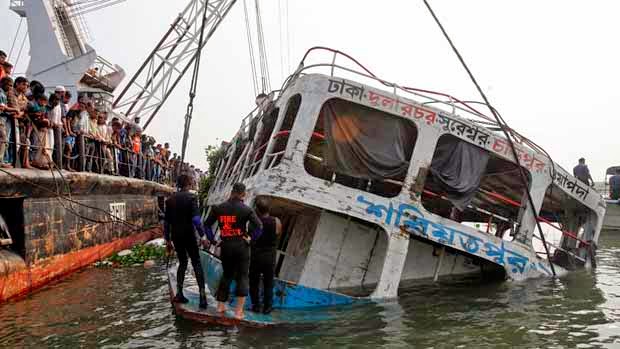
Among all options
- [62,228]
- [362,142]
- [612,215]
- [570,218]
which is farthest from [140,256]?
[612,215]

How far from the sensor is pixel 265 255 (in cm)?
720

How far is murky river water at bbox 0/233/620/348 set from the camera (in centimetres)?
622

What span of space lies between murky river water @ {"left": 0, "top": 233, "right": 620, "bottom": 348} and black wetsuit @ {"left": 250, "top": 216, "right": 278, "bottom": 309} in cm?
74

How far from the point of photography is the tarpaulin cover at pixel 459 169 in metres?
9.16

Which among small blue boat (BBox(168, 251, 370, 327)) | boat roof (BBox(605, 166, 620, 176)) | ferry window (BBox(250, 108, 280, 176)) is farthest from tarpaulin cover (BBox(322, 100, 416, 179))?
boat roof (BBox(605, 166, 620, 176))

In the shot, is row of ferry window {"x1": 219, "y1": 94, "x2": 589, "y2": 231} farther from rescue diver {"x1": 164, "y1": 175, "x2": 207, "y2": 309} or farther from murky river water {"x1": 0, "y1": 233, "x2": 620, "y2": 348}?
rescue diver {"x1": 164, "y1": 175, "x2": 207, "y2": 309}

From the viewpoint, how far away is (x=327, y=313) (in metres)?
7.59

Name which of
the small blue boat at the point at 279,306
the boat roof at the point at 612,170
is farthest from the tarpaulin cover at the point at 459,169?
the boat roof at the point at 612,170

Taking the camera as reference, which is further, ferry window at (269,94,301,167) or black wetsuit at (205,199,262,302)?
ferry window at (269,94,301,167)

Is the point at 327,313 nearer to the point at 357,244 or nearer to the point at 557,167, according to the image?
the point at 357,244

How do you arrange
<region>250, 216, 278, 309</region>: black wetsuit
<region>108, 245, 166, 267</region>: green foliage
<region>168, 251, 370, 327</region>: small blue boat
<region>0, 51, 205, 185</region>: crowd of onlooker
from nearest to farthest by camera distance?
<region>168, 251, 370, 327</region>: small blue boat → <region>250, 216, 278, 309</region>: black wetsuit → <region>0, 51, 205, 185</region>: crowd of onlooker → <region>108, 245, 166, 267</region>: green foliage

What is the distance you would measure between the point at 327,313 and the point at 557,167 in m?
5.49

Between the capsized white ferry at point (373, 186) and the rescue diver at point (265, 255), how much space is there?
0.55 meters

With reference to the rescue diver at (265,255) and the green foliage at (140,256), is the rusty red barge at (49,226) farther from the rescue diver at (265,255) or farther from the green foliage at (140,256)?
the rescue diver at (265,255)
